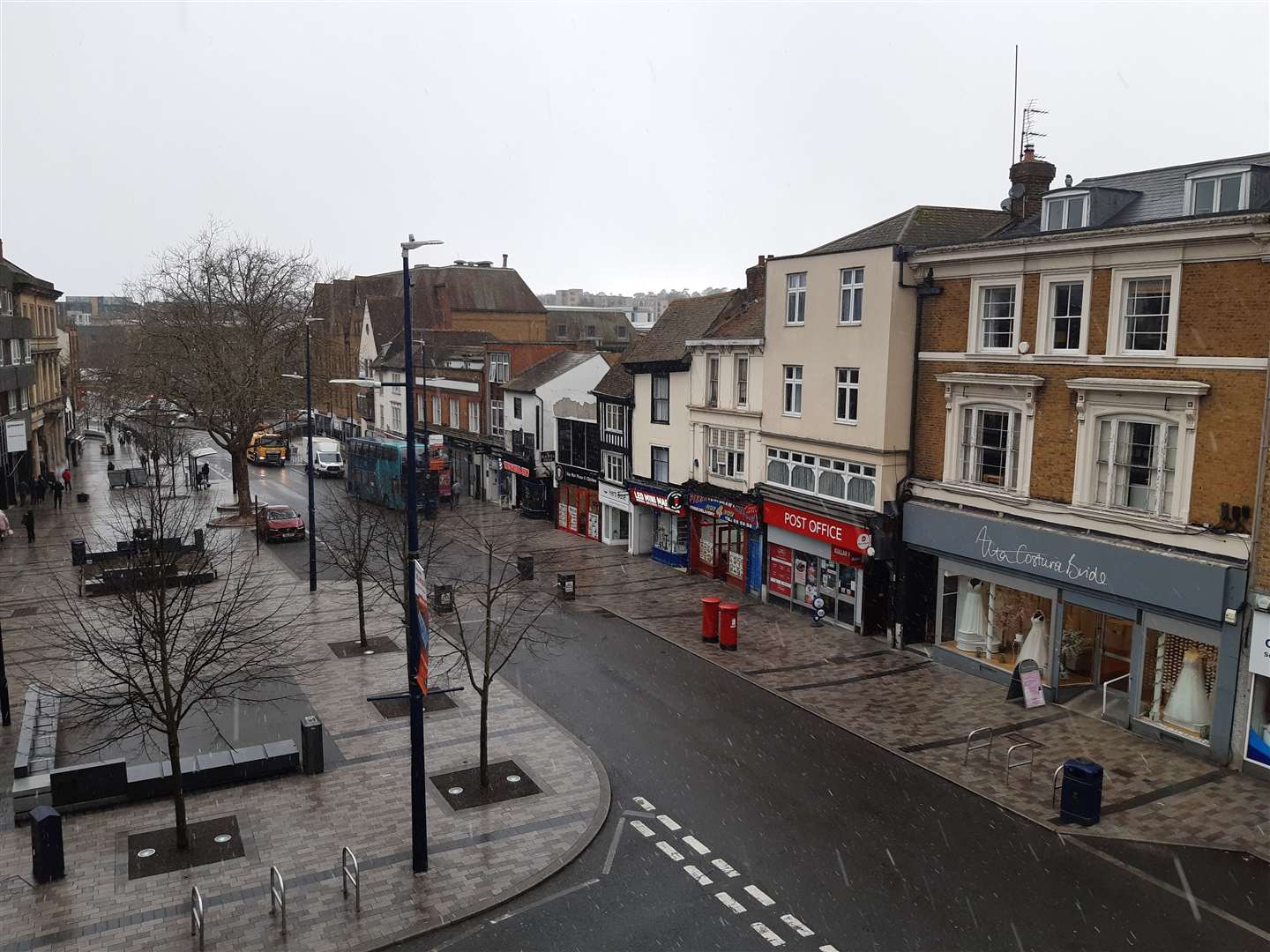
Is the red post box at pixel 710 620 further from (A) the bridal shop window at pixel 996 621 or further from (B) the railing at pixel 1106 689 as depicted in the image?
(B) the railing at pixel 1106 689

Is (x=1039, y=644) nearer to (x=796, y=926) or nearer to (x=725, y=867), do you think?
(x=725, y=867)

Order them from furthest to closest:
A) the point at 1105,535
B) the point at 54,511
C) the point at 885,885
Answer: the point at 54,511, the point at 1105,535, the point at 885,885

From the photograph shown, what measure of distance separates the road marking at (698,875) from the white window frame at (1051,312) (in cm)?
1232

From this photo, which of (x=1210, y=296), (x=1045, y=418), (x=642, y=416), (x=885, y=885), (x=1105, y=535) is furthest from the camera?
(x=642, y=416)

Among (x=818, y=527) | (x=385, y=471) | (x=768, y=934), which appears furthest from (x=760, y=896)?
(x=385, y=471)

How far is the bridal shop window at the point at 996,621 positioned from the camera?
780 inches

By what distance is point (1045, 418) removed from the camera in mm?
19375

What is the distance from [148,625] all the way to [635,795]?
297 inches

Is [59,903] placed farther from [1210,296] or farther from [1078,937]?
[1210,296]

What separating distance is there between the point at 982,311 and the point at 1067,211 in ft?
8.48

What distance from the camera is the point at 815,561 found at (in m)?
25.8

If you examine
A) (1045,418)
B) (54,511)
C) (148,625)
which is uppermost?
(1045,418)

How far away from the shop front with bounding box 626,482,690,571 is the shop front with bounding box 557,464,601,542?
3.13 metres

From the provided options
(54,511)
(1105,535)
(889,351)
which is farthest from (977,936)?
(54,511)
